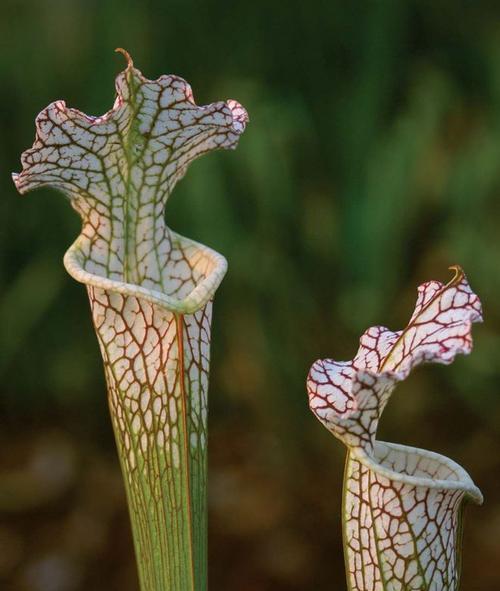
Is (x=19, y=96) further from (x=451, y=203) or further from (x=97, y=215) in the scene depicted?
(x=97, y=215)

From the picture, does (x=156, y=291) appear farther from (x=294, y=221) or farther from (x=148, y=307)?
(x=294, y=221)

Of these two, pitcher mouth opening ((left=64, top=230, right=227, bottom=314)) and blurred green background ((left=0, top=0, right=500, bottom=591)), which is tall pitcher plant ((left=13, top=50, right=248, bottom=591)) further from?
blurred green background ((left=0, top=0, right=500, bottom=591))

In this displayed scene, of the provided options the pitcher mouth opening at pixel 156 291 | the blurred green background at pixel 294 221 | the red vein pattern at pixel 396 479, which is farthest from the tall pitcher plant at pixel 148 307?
the blurred green background at pixel 294 221

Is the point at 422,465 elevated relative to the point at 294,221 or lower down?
lower down

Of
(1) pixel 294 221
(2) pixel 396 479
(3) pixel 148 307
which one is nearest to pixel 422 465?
(2) pixel 396 479

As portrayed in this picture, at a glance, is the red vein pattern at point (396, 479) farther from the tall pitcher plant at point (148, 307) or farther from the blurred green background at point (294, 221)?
the blurred green background at point (294, 221)

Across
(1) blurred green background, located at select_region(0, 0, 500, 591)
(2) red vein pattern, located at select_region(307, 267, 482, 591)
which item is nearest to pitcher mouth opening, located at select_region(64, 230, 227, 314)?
(2) red vein pattern, located at select_region(307, 267, 482, 591)

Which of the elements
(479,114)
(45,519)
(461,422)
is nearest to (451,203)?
(479,114)
